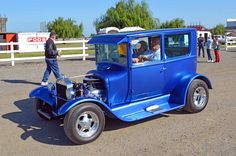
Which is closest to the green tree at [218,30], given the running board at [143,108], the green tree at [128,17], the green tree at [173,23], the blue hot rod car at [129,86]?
the green tree at [173,23]

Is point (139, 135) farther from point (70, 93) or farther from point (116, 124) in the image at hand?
point (70, 93)

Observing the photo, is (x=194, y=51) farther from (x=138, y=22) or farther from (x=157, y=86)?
(x=138, y=22)

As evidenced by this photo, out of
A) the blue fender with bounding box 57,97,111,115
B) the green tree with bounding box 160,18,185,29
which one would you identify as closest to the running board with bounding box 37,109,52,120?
the blue fender with bounding box 57,97,111,115

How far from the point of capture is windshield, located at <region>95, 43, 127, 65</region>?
6.43 metres

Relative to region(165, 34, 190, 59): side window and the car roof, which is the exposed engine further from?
region(165, 34, 190, 59): side window

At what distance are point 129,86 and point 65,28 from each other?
271ft

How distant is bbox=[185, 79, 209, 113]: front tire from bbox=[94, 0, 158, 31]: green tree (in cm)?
5881

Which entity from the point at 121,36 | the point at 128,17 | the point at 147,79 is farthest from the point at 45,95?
the point at 128,17

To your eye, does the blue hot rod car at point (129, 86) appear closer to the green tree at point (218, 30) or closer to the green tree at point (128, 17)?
the green tree at point (128, 17)

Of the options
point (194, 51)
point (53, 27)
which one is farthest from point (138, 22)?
point (194, 51)

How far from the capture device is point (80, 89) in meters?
6.16

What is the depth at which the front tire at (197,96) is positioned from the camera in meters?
7.08

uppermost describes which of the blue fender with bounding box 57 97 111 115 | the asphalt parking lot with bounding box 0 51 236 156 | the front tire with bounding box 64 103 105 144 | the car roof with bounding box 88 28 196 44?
the car roof with bounding box 88 28 196 44

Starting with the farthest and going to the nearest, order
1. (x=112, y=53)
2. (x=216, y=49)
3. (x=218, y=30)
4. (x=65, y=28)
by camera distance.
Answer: (x=218, y=30), (x=65, y=28), (x=216, y=49), (x=112, y=53)
